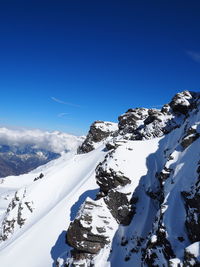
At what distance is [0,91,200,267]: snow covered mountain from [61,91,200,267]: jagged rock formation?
9 centimetres

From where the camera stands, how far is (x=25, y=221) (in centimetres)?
6238

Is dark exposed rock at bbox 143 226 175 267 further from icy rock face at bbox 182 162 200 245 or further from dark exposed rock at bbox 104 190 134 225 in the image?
dark exposed rock at bbox 104 190 134 225

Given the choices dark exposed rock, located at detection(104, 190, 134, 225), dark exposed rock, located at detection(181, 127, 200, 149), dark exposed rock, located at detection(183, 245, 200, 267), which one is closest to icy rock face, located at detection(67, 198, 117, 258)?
dark exposed rock, located at detection(104, 190, 134, 225)

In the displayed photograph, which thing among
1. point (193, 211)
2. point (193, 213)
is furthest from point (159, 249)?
point (193, 211)

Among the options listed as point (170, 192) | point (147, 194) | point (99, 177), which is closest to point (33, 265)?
point (99, 177)

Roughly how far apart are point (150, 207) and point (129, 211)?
11.7ft

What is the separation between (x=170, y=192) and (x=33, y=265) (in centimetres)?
3274

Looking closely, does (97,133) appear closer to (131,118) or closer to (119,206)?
(131,118)

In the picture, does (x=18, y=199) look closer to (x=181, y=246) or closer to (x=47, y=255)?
(x=47, y=255)

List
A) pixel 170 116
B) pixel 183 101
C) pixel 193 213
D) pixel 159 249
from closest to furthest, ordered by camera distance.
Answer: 1. pixel 193 213
2. pixel 159 249
3. pixel 183 101
4. pixel 170 116

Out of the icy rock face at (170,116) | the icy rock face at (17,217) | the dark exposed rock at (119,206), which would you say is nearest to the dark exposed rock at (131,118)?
the icy rock face at (170,116)

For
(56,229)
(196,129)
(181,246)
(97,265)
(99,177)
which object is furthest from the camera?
(56,229)

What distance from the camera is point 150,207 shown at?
122 ft

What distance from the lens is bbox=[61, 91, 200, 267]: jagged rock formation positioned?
2361cm
